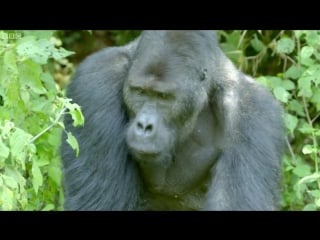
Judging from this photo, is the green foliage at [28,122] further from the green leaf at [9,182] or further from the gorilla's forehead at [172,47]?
the gorilla's forehead at [172,47]

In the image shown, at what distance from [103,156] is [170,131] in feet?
1.41

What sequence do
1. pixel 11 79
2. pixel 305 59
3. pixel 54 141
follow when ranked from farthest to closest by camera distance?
pixel 305 59, pixel 54 141, pixel 11 79

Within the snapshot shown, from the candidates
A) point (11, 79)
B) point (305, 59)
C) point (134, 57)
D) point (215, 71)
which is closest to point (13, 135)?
point (11, 79)

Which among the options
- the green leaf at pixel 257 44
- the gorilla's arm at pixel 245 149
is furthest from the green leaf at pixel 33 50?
the green leaf at pixel 257 44

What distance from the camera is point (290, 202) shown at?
516 centimetres

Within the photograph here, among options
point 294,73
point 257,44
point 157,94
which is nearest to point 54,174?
point 157,94

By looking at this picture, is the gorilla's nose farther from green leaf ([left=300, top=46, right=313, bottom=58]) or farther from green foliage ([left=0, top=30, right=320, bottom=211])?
green leaf ([left=300, top=46, right=313, bottom=58])

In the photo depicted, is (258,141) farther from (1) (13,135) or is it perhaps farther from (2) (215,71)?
(1) (13,135)

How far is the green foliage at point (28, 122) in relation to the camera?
10.3 ft

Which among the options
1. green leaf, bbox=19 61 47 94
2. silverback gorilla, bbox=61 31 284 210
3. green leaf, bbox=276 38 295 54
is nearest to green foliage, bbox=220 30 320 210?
green leaf, bbox=276 38 295 54

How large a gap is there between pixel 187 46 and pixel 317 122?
86.9 inches

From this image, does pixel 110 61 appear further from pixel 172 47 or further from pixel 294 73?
pixel 294 73

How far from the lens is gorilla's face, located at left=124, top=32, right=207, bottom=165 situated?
12.7ft

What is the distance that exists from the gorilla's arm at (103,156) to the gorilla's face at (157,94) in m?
0.16
